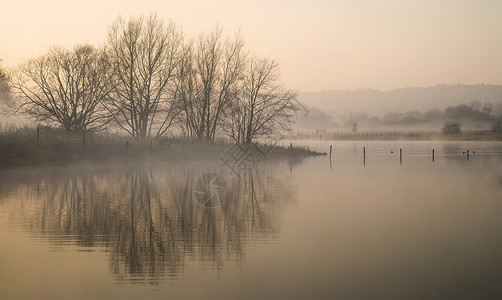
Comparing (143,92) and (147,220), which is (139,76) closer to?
(143,92)

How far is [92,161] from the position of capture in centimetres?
4688

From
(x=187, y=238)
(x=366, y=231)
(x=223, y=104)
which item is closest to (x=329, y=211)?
(x=366, y=231)

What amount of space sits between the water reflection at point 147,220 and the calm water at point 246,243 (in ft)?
0.17

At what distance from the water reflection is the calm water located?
5cm

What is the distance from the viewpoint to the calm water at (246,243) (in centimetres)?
1034

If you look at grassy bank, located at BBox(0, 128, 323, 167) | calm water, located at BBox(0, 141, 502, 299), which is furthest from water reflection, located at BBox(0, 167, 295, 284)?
grassy bank, located at BBox(0, 128, 323, 167)

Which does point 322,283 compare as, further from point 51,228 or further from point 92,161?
point 92,161

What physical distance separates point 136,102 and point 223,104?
12517mm

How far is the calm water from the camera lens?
10336mm

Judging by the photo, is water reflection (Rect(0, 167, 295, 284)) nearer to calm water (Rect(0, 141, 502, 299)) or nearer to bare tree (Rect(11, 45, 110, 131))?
calm water (Rect(0, 141, 502, 299))

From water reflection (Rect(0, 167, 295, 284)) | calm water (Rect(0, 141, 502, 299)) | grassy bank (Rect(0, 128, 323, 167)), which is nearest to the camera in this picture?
calm water (Rect(0, 141, 502, 299))

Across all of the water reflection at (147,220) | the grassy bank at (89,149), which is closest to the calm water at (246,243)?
the water reflection at (147,220)

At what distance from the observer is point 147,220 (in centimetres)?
1811

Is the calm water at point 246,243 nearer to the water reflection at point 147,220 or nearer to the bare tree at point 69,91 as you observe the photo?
the water reflection at point 147,220
